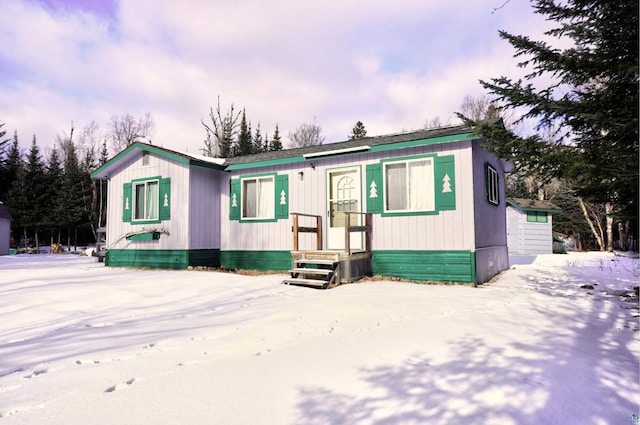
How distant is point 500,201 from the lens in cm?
1085

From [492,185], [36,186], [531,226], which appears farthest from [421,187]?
[36,186]

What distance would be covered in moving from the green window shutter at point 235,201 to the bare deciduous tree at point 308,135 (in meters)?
22.9

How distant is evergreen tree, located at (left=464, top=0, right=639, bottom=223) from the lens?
15.1ft

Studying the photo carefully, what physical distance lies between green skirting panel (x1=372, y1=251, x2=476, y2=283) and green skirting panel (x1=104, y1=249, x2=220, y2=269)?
16.9ft

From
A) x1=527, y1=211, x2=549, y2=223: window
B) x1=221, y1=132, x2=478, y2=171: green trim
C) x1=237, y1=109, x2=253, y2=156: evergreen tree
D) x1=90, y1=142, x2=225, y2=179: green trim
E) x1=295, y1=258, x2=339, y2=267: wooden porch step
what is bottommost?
x1=295, y1=258, x2=339, y2=267: wooden porch step

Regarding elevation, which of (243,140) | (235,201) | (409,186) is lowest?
(235,201)

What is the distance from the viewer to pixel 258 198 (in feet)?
33.6

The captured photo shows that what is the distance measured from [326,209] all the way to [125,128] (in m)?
30.1

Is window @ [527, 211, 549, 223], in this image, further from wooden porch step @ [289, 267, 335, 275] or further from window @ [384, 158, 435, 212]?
wooden porch step @ [289, 267, 335, 275]

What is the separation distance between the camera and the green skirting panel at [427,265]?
7.38 metres

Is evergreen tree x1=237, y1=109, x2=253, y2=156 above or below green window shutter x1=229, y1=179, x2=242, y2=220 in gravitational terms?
above

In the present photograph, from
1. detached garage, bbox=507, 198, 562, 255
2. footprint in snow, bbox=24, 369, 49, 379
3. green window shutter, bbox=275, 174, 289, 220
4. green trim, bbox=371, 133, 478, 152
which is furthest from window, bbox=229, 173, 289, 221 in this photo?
detached garage, bbox=507, 198, 562, 255

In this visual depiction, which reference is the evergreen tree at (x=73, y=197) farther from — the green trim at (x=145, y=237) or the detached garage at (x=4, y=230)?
the green trim at (x=145, y=237)

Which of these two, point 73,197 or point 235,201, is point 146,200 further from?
point 73,197
